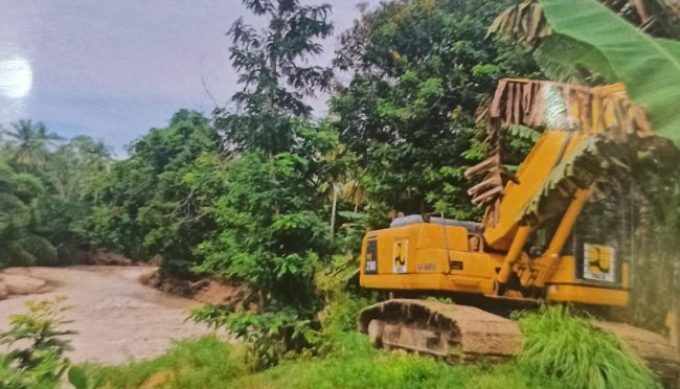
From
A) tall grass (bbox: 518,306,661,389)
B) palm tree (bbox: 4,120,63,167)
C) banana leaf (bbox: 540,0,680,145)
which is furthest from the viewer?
palm tree (bbox: 4,120,63,167)

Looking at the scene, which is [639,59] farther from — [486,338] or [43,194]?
[43,194]

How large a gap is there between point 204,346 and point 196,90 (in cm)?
113

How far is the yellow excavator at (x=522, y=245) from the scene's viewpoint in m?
2.94

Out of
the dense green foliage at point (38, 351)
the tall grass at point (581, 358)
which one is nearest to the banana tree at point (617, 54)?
the tall grass at point (581, 358)

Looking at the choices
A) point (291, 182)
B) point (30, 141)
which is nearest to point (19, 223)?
point (30, 141)

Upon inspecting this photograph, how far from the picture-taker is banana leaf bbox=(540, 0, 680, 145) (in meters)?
2.47

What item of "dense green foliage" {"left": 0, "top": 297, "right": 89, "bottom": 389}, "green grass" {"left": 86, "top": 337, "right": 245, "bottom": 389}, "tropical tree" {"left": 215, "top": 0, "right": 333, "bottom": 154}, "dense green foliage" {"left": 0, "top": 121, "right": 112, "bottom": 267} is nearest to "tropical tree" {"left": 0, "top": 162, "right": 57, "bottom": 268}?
"dense green foliage" {"left": 0, "top": 121, "right": 112, "bottom": 267}

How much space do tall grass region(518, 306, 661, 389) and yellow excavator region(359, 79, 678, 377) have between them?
62mm

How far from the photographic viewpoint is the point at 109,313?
315cm

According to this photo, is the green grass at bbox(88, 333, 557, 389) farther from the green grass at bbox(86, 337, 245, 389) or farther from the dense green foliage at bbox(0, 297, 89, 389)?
the dense green foliage at bbox(0, 297, 89, 389)

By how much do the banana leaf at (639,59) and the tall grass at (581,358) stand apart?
0.87m

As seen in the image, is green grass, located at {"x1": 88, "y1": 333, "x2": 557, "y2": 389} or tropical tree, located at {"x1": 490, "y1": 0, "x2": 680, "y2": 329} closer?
tropical tree, located at {"x1": 490, "y1": 0, "x2": 680, "y2": 329}

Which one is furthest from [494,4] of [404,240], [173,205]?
[173,205]

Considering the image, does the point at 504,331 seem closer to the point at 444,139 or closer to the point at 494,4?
the point at 444,139
